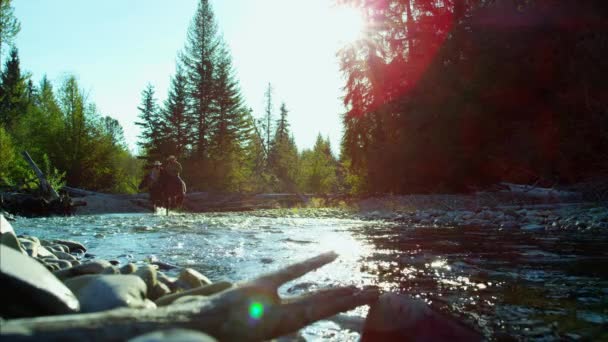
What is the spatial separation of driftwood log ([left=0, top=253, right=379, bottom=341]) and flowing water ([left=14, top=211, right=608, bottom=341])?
0.35 metres

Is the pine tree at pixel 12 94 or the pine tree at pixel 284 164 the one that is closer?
the pine tree at pixel 12 94

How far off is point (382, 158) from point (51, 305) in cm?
1728

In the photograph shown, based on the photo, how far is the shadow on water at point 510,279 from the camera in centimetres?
233

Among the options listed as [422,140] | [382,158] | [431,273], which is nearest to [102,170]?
[382,158]

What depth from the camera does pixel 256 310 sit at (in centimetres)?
164

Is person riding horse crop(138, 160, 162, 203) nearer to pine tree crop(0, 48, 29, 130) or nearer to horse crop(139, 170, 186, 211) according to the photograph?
horse crop(139, 170, 186, 211)

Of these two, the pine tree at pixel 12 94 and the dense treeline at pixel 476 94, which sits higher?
the pine tree at pixel 12 94

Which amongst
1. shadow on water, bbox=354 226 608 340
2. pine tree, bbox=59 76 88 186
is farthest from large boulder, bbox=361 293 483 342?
pine tree, bbox=59 76 88 186

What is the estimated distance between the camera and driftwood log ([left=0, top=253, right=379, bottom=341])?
1.21 metres

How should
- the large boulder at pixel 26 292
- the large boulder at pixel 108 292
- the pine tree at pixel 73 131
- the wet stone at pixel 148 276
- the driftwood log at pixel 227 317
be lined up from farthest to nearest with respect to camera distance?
the pine tree at pixel 73 131
the wet stone at pixel 148 276
the large boulder at pixel 108 292
the large boulder at pixel 26 292
the driftwood log at pixel 227 317

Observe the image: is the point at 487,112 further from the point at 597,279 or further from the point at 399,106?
the point at 597,279

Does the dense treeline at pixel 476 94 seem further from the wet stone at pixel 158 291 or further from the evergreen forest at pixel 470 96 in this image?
the wet stone at pixel 158 291

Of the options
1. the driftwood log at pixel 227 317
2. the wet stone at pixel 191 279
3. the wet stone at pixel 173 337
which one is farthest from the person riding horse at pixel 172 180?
the wet stone at pixel 173 337

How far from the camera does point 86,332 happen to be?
1224mm
